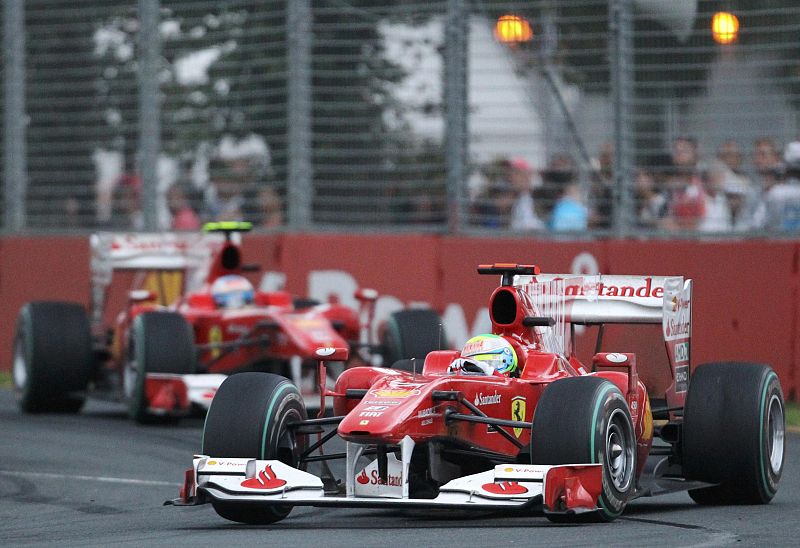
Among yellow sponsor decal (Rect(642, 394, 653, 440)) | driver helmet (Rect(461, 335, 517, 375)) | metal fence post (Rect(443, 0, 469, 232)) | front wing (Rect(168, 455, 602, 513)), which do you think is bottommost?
front wing (Rect(168, 455, 602, 513))

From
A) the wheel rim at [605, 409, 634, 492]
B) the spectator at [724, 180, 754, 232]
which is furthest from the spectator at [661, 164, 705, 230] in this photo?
the wheel rim at [605, 409, 634, 492]

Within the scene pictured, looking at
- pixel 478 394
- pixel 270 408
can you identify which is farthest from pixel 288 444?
pixel 478 394

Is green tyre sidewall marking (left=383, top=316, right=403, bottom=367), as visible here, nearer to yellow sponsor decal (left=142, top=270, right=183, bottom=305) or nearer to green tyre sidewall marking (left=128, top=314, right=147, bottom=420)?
green tyre sidewall marking (left=128, top=314, right=147, bottom=420)

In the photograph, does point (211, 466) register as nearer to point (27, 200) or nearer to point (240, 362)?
point (240, 362)

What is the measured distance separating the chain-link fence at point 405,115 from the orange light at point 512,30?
0.02 metres

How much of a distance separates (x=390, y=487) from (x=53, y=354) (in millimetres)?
7347

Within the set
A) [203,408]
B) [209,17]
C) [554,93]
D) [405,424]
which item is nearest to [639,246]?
[554,93]

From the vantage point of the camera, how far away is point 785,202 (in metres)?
14.1

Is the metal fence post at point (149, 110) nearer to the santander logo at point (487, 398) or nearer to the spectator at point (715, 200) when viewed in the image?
the spectator at point (715, 200)

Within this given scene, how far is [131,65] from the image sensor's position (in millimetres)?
18375

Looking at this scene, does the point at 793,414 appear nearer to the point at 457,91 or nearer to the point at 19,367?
the point at 457,91

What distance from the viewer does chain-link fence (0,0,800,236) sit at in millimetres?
14461

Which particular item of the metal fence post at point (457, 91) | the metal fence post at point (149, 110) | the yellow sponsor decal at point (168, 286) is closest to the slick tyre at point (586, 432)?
the metal fence post at point (457, 91)

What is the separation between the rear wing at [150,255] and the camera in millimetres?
15195
